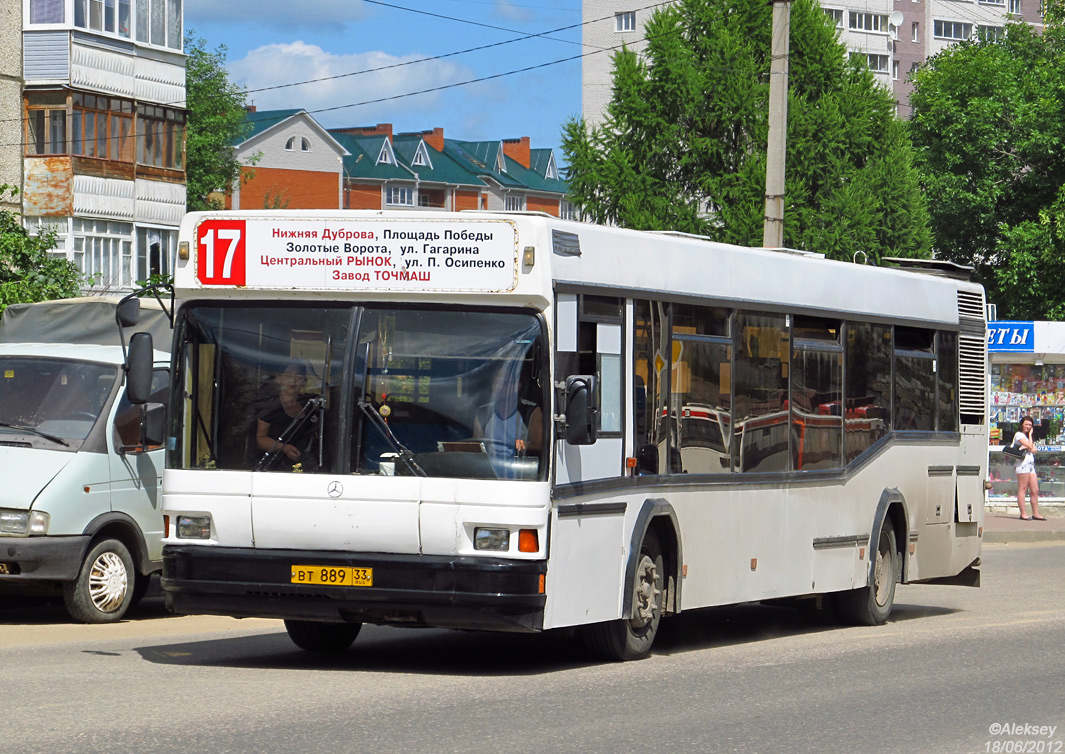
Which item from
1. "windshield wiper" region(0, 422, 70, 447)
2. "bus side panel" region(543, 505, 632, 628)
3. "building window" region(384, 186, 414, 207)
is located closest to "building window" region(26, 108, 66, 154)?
"windshield wiper" region(0, 422, 70, 447)

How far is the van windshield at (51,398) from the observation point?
46.5 ft

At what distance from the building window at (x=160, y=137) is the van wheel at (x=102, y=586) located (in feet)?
129

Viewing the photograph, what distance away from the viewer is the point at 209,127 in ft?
271

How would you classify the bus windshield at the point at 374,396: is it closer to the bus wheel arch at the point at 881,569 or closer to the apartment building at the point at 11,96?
the bus wheel arch at the point at 881,569

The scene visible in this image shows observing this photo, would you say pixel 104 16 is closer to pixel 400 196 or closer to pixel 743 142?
pixel 743 142

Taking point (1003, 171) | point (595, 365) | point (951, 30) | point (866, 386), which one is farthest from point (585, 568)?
point (951, 30)

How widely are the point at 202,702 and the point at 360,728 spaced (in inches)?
44.6

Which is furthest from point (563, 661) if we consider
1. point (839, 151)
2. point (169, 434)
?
point (839, 151)

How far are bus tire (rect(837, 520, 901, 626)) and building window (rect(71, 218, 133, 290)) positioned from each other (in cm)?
3681

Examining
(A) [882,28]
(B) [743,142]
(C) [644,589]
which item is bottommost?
(C) [644,589]

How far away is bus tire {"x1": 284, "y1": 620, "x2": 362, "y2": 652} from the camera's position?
39.1ft

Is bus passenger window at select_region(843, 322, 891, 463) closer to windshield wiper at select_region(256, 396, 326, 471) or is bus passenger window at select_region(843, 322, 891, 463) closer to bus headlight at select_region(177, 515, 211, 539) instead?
windshield wiper at select_region(256, 396, 326, 471)

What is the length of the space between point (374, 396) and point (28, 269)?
48.8ft

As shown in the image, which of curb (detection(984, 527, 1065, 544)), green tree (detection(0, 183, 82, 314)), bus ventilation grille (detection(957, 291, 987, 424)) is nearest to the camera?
bus ventilation grille (detection(957, 291, 987, 424))
